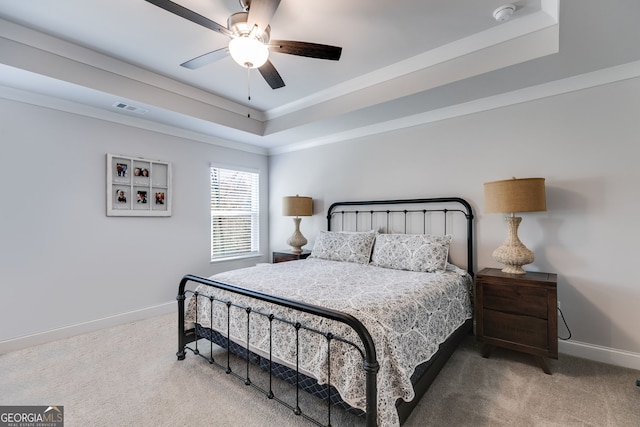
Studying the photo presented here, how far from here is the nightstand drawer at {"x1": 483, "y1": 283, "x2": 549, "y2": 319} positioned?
2354mm

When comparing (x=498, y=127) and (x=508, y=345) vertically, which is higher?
(x=498, y=127)

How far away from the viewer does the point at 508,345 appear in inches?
97.3

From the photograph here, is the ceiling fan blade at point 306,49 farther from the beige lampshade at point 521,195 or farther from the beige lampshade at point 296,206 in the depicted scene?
the beige lampshade at point 296,206

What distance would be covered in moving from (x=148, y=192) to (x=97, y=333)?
1.64 metres

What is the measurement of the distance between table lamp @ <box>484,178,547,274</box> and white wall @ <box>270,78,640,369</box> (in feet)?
0.90

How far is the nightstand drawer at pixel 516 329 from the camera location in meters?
2.35

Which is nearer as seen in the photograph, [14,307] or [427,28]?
[427,28]

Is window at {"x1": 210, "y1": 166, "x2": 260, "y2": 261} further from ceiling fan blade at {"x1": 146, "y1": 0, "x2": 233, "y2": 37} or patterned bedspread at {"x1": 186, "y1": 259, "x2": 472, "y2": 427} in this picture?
ceiling fan blade at {"x1": 146, "y1": 0, "x2": 233, "y2": 37}

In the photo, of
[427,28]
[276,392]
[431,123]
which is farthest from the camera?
[431,123]

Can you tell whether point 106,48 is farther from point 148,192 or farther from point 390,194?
point 390,194

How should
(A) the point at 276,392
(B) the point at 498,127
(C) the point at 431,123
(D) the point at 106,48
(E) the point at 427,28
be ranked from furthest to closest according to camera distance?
(C) the point at 431,123 < (B) the point at 498,127 < (D) the point at 106,48 < (E) the point at 427,28 < (A) the point at 276,392

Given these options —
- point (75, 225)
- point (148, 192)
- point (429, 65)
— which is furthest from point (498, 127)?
point (75, 225)

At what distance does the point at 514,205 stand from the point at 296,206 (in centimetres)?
266

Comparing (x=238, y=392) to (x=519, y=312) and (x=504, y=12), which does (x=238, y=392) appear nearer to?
(x=519, y=312)
